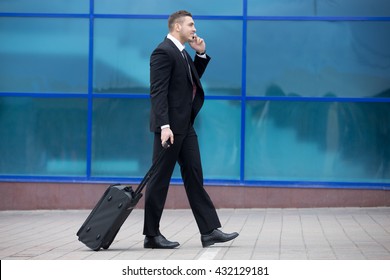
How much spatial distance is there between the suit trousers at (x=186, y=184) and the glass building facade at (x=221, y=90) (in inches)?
193

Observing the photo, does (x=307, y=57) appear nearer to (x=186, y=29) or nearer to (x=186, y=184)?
(x=186, y=29)

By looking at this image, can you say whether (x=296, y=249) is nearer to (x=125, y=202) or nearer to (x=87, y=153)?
(x=125, y=202)

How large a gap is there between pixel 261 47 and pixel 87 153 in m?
2.84

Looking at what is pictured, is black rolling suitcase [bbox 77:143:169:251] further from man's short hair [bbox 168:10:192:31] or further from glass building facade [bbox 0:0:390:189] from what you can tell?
glass building facade [bbox 0:0:390:189]

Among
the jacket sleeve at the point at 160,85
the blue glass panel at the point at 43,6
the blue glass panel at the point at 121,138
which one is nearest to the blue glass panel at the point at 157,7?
the blue glass panel at the point at 43,6

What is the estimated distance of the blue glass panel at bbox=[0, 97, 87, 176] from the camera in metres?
16.0

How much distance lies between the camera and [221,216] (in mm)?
14750

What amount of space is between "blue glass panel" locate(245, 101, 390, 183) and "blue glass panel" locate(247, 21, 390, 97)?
0.77ft

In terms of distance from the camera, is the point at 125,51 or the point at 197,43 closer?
the point at 197,43

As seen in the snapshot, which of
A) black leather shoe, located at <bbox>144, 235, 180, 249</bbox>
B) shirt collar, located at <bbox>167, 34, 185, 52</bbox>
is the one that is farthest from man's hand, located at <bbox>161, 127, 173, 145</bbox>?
black leather shoe, located at <bbox>144, 235, 180, 249</bbox>

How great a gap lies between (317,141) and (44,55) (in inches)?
158

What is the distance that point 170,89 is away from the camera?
10.8 meters

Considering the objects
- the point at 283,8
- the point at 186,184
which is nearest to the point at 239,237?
the point at 186,184
